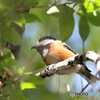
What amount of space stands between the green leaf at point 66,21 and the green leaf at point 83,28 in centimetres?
2

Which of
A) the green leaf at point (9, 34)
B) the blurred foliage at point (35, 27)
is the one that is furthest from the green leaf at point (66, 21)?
the green leaf at point (9, 34)

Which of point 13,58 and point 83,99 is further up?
point 13,58

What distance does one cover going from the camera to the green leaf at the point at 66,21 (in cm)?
48

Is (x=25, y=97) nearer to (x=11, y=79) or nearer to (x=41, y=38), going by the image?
(x=11, y=79)

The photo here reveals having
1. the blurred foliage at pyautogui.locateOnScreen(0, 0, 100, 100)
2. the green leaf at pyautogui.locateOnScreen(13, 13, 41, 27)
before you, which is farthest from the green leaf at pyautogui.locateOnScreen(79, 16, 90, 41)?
the green leaf at pyautogui.locateOnScreen(13, 13, 41, 27)

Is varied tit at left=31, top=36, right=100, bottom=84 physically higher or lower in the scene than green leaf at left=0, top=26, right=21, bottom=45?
lower

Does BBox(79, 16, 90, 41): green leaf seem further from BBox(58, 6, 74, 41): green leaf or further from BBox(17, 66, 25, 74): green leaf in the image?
BBox(17, 66, 25, 74): green leaf

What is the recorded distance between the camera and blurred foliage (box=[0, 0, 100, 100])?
1.42 ft

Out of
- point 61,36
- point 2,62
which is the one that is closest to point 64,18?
point 61,36

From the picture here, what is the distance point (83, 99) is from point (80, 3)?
0.64 ft

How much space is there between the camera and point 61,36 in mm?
502

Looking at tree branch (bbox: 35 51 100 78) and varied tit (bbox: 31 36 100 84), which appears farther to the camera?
varied tit (bbox: 31 36 100 84)

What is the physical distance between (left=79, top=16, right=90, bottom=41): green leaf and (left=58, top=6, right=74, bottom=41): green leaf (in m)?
0.02

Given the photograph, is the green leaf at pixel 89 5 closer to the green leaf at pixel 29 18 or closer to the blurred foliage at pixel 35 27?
the blurred foliage at pixel 35 27
